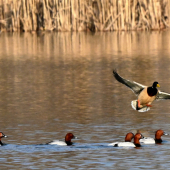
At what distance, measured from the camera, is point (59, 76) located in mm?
20219

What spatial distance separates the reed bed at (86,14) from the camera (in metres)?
37.3

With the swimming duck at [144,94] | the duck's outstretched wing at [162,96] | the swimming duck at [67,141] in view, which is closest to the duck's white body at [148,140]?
the swimming duck at [67,141]

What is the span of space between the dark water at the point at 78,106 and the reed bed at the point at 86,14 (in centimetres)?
669

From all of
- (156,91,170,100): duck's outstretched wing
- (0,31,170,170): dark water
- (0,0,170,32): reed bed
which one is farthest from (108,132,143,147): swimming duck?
(0,0,170,32): reed bed

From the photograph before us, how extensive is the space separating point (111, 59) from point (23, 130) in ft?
45.1

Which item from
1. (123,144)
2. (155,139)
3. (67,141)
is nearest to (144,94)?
(155,139)

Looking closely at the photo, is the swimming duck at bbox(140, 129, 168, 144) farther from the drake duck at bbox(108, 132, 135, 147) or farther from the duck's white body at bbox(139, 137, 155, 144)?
the drake duck at bbox(108, 132, 135, 147)

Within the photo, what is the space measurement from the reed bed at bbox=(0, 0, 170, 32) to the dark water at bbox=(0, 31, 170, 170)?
669 cm

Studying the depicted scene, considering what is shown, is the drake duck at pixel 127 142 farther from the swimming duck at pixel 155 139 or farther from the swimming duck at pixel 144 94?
the swimming duck at pixel 144 94

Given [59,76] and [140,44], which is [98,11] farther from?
[59,76]

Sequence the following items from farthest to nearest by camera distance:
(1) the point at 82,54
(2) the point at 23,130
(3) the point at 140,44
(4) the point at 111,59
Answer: (3) the point at 140,44 → (1) the point at 82,54 → (4) the point at 111,59 → (2) the point at 23,130

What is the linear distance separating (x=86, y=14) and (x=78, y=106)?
23.9 m

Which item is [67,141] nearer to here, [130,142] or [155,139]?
[130,142]

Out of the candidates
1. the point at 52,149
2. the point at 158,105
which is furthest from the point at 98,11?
the point at 52,149
